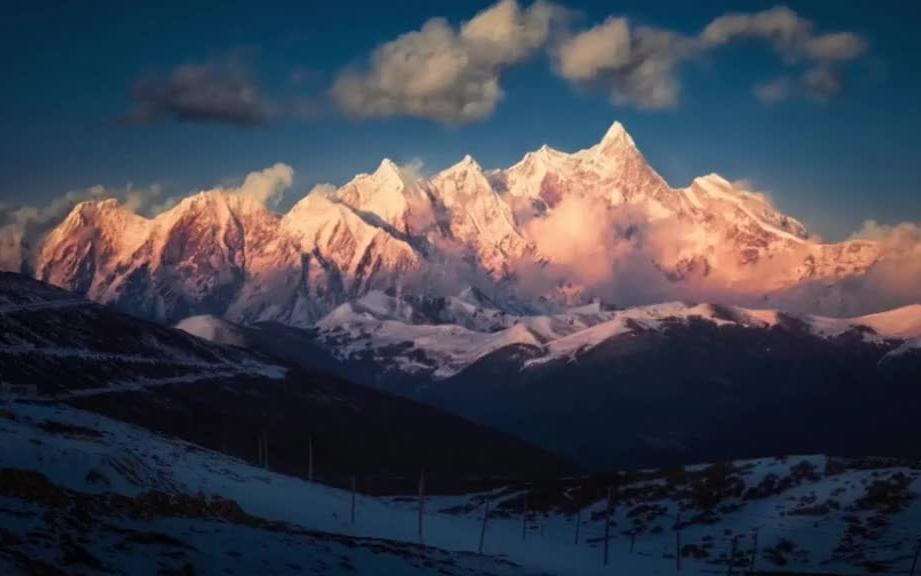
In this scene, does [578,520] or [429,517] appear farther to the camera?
[429,517]

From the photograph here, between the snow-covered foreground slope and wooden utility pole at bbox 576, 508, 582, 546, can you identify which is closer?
the snow-covered foreground slope

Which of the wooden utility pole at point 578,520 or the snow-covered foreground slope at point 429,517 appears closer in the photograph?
the snow-covered foreground slope at point 429,517

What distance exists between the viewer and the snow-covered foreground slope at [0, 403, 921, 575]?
126 feet

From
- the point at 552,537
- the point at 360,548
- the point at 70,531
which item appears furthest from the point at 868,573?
the point at 70,531

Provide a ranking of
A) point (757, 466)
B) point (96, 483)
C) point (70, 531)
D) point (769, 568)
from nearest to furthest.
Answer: point (70, 531), point (96, 483), point (769, 568), point (757, 466)

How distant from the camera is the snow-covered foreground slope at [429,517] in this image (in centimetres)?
3838

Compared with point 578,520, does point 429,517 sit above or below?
below

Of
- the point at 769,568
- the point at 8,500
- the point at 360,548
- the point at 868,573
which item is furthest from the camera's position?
the point at 769,568

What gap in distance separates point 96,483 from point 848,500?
81953 millimetres

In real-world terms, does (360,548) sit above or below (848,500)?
below

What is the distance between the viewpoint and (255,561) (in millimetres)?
38375

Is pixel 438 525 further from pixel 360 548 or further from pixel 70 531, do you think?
pixel 70 531

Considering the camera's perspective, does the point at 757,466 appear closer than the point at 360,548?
No

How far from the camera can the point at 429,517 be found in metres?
117
